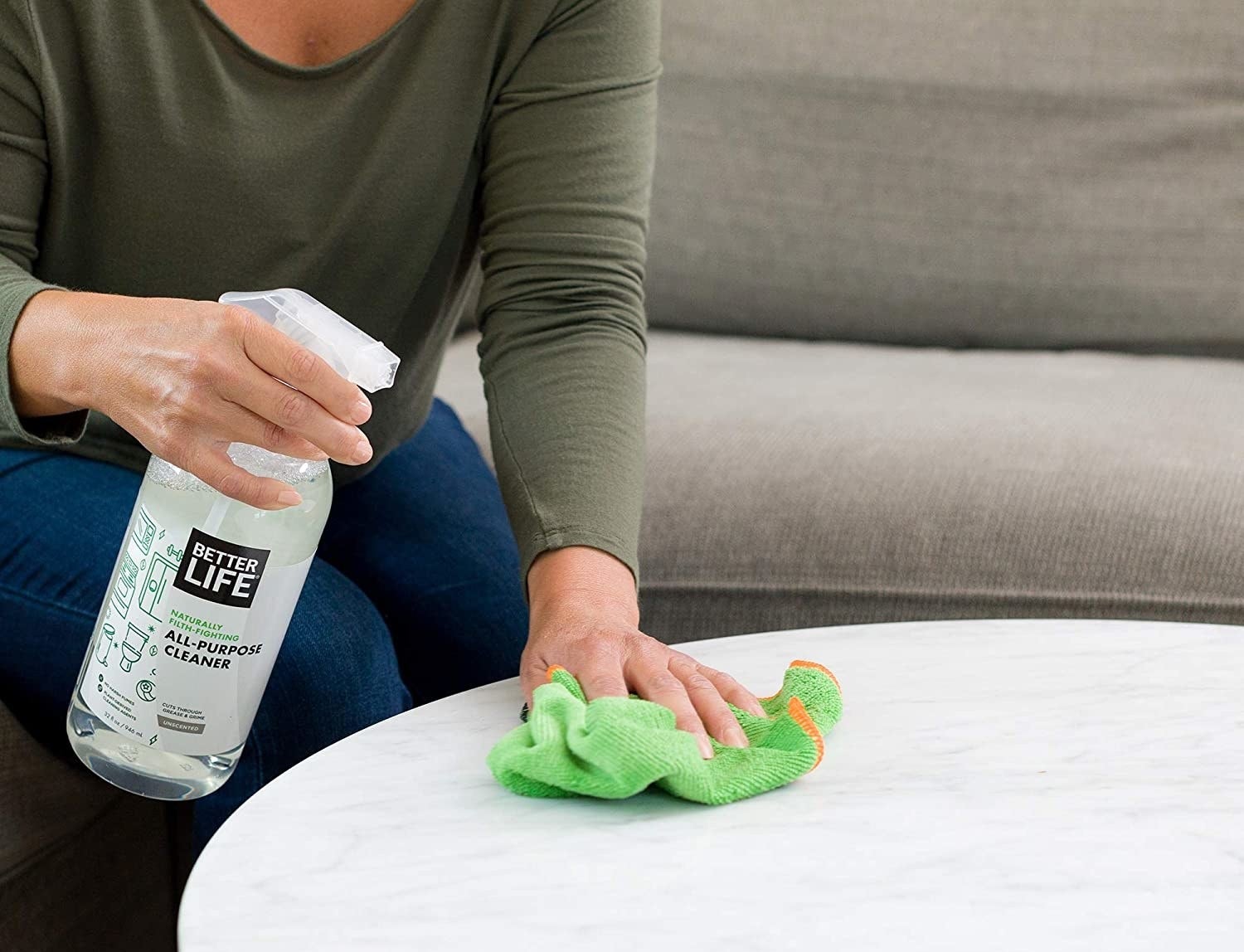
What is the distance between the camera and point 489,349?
3.08 ft

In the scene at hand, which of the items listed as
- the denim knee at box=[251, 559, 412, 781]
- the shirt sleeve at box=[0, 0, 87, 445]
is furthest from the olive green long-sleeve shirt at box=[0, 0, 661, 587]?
the denim knee at box=[251, 559, 412, 781]

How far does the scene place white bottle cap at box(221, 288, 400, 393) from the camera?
1.91 ft

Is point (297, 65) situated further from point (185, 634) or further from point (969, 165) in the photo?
point (969, 165)

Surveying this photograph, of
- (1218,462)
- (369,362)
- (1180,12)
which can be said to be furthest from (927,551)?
(1180,12)

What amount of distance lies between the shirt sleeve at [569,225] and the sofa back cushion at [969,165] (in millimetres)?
741

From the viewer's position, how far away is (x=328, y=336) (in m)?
0.58

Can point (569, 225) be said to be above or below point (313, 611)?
above

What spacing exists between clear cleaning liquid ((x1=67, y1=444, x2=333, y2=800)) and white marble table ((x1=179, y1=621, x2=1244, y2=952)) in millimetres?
75

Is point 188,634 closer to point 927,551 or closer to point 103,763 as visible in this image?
point 103,763

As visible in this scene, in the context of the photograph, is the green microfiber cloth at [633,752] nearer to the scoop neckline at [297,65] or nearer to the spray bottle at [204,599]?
the spray bottle at [204,599]

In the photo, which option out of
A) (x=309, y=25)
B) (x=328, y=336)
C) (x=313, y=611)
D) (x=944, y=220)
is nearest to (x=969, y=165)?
(x=944, y=220)

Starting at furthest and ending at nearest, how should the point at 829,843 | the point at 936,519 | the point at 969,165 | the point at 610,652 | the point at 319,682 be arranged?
1. the point at 969,165
2. the point at 936,519
3. the point at 319,682
4. the point at 610,652
5. the point at 829,843

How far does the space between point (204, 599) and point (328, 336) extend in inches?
5.0

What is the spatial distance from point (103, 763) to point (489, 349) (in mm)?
380
